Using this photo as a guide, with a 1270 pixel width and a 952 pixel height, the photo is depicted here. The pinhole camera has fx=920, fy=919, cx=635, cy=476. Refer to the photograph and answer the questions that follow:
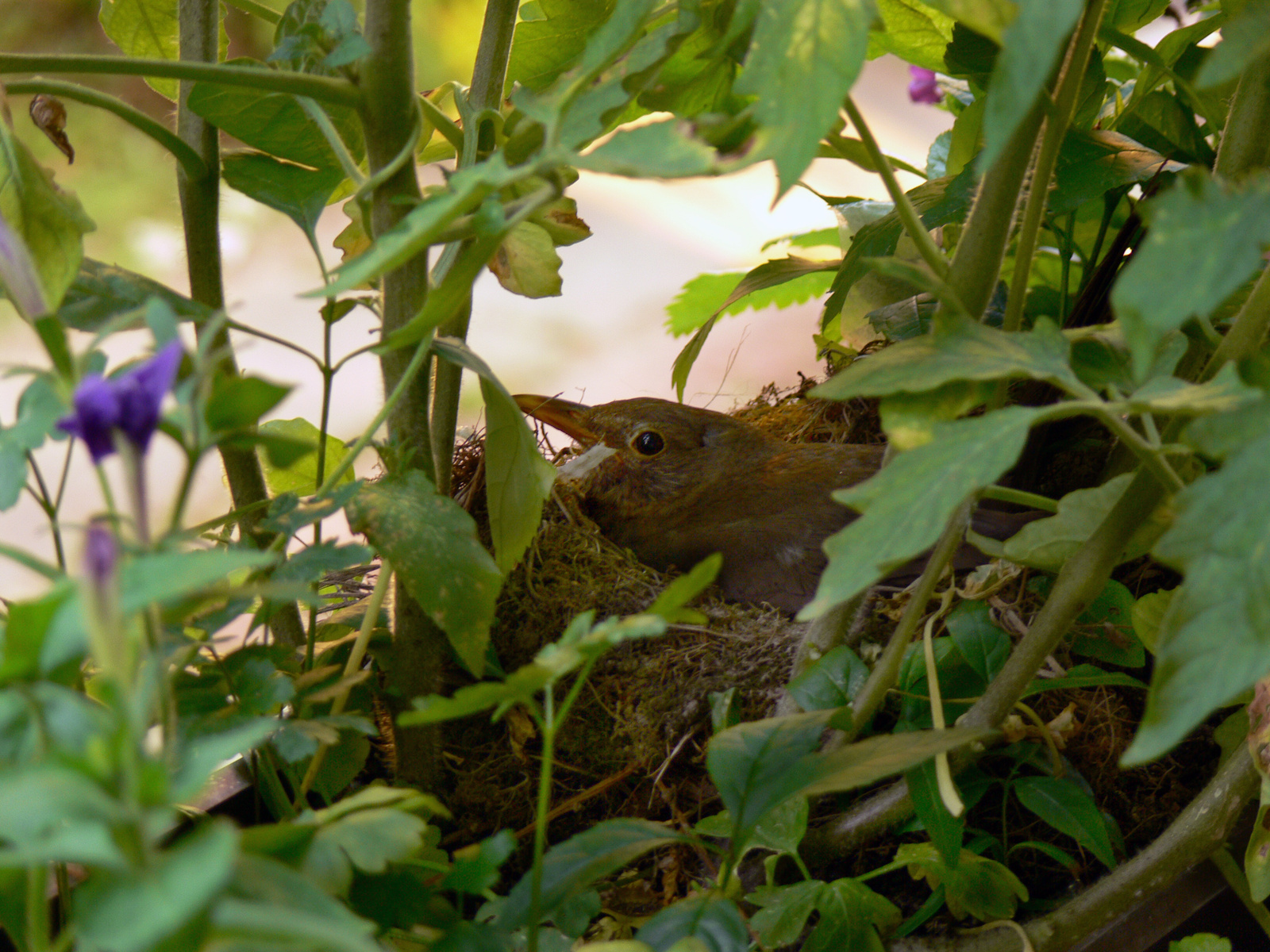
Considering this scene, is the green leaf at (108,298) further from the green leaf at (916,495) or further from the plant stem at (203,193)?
the green leaf at (916,495)

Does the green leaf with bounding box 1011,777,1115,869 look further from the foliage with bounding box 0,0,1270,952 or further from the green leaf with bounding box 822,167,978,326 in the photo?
the green leaf with bounding box 822,167,978,326

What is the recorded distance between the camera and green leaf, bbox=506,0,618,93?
2.72ft

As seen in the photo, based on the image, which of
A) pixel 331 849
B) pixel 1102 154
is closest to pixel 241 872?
pixel 331 849

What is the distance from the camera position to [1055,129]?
1.76 feet

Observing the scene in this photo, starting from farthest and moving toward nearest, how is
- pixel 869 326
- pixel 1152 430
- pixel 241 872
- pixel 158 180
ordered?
pixel 158 180, pixel 869 326, pixel 1152 430, pixel 241 872

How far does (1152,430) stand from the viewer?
18.1 inches

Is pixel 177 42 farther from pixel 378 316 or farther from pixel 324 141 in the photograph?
pixel 378 316

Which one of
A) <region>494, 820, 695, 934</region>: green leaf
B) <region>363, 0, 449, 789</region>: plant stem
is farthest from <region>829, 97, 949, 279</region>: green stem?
<region>494, 820, 695, 934</region>: green leaf

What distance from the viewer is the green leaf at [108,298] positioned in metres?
0.56

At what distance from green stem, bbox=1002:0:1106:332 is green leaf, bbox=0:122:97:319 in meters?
0.58

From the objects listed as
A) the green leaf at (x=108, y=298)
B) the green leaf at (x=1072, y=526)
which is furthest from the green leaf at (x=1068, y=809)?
the green leaf at (x=108, y=298)

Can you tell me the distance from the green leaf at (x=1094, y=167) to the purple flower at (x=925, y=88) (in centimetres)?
46

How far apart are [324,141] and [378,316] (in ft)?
0.48

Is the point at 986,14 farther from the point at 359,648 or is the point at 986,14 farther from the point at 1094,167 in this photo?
the point at 359,648
